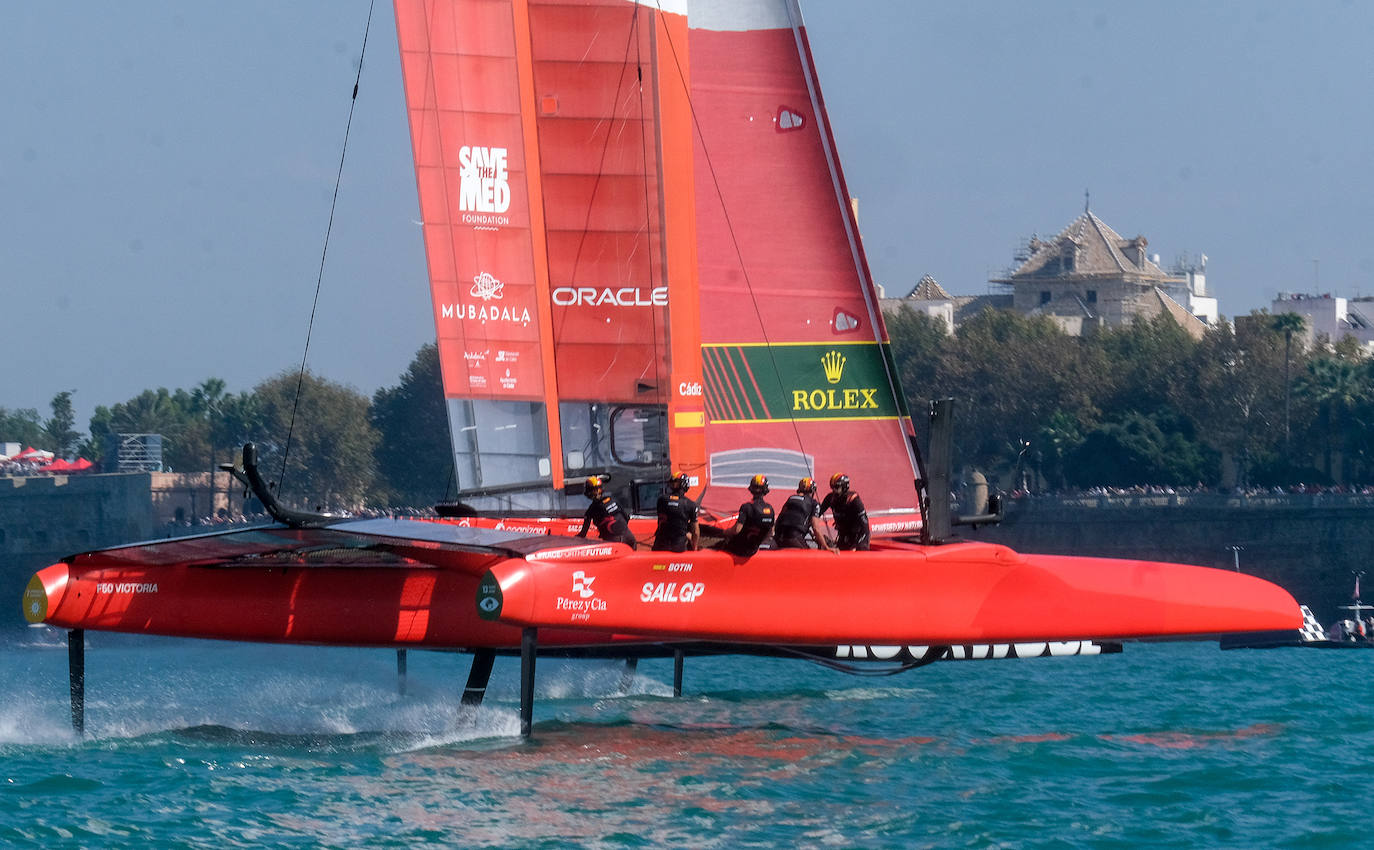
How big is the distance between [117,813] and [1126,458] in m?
54.6

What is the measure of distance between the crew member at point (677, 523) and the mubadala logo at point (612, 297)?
3.16 m

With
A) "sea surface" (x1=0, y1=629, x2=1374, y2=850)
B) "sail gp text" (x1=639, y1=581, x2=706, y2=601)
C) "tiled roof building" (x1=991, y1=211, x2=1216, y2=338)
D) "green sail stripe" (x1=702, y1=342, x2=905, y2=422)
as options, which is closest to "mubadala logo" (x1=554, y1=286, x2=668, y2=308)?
"green sail stripe" (x1=702, y1=342, x2=905, y2=422)

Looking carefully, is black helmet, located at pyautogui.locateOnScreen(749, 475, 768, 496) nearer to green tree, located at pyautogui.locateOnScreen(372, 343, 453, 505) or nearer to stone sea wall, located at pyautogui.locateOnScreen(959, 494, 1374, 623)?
stone sea wall, located at pyautogui.locateOnScreen(959, 494, 1374, 623)

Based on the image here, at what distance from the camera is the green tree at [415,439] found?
247ft

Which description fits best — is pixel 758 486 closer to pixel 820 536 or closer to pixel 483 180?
pixel 820 536

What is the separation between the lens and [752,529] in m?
13.7

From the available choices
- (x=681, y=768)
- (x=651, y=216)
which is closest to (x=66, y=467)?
(x=651, y=216)

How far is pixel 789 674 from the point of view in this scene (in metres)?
25.0

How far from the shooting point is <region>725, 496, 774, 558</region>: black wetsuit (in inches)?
538

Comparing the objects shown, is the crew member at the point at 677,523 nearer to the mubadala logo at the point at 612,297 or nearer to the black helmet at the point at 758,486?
the black helmet at the point at 758,486

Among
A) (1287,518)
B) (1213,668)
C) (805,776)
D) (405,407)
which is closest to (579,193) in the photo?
(805,776)

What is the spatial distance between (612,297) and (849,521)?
11.9 ft

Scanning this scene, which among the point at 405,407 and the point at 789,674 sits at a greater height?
the point at 405,407

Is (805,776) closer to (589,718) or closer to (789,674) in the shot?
(589,718)
